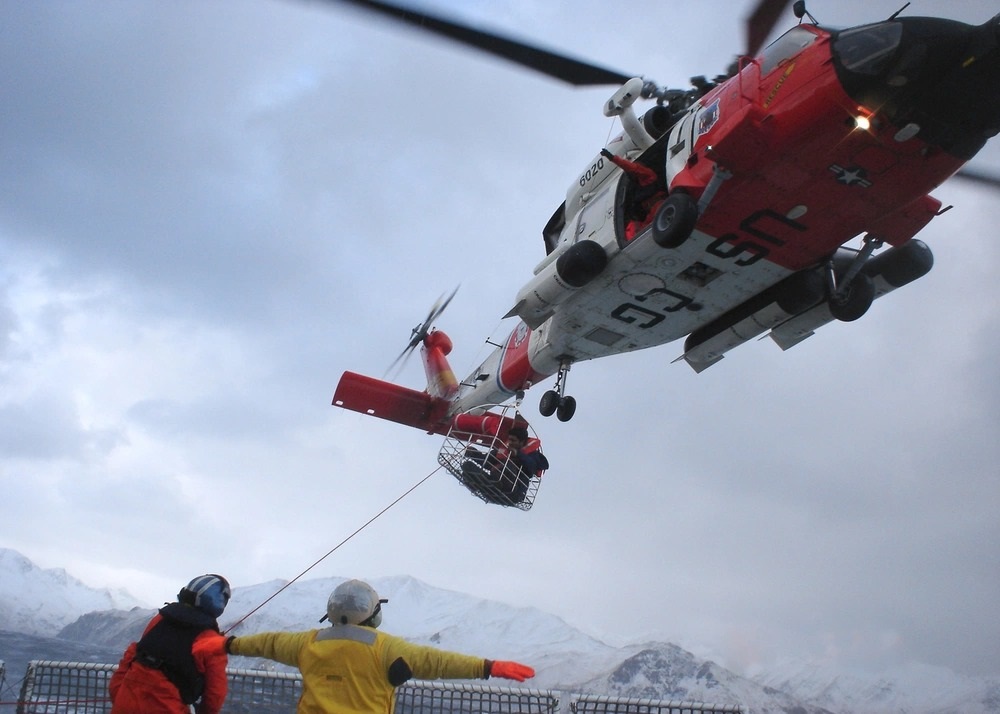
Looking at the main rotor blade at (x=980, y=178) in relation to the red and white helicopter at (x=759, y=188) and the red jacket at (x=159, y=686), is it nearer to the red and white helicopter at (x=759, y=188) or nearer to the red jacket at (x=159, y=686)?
the red and white helicopter at (x=759, y=188)

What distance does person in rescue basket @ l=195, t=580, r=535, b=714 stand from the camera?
3.19m

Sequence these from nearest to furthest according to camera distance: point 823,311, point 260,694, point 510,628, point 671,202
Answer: point 260,694 → point 671,202 → point 823,311 → point 510,628

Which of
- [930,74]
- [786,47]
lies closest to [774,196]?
[786,47]

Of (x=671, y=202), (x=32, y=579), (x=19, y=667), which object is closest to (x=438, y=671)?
(x=671, y=202)

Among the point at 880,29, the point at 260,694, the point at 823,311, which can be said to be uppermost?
the point at 880,29

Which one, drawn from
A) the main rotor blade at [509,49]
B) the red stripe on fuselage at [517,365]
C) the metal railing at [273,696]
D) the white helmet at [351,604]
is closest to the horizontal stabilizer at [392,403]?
the red stripe on fuselage at [517,365]

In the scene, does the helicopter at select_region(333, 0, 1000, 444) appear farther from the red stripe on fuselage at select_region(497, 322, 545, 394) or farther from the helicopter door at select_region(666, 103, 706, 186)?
the red stripe on fuselage at select_region(497, 322, 545, 394)

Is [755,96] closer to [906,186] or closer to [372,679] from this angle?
[906,186]

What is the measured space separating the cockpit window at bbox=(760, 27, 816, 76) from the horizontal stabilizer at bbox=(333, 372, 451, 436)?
8.25m

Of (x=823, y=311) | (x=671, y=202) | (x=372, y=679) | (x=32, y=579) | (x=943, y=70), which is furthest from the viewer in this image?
(x=32, y=579)

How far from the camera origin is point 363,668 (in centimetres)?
322

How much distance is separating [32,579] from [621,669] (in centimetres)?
3569

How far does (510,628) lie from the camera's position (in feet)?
77.5

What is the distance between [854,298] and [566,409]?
3543mm
